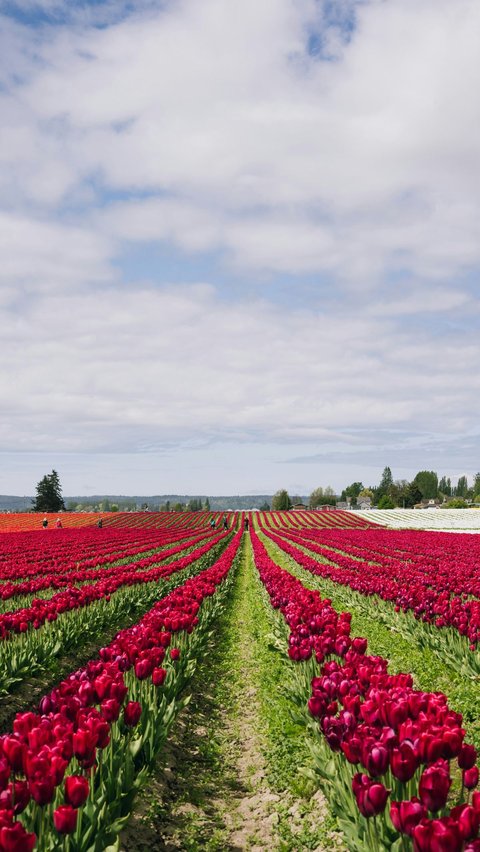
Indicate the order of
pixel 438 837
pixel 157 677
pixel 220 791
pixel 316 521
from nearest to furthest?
pixel 438 837
pixel 220 791
pixel 157 677
pixel 316 521

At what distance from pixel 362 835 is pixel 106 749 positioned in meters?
2.15

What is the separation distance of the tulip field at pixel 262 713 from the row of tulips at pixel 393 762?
0.04 ft

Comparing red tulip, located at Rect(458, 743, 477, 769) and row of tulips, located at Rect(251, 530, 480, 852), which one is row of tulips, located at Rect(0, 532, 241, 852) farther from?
red tulip, located at Rect(458, 743, 477, 769)

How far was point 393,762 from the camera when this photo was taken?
362 centimetres

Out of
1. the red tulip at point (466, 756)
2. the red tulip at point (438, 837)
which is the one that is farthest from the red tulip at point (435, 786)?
the red tulip at point (466, 756)

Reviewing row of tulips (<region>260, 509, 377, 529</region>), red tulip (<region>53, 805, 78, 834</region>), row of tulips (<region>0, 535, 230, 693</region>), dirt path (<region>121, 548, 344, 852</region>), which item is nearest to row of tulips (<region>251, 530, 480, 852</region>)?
dirt path (<region>121, 548, 344, 852</region>)

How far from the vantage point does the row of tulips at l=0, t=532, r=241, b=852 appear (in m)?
3.44

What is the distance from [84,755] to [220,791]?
2.58 m

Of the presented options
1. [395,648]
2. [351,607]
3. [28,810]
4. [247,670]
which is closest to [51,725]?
[28,810]

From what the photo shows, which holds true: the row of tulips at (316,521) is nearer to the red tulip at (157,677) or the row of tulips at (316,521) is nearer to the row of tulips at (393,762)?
the red tulip at (157,677)

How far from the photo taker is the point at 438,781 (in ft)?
10.8

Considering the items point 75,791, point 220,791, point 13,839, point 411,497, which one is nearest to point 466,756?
point 75,791

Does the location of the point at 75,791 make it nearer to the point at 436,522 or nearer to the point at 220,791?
the point at 220,791

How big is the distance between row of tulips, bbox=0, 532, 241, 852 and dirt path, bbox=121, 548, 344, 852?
0.53m
